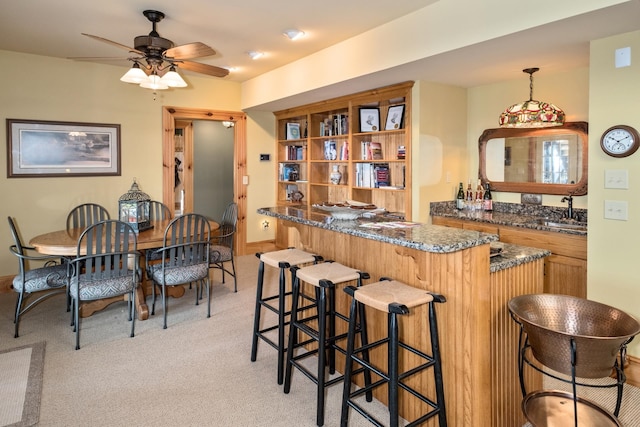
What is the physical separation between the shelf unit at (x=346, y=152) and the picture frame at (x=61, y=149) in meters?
2.31

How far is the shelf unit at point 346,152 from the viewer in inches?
169

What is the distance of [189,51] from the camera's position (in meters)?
3.11

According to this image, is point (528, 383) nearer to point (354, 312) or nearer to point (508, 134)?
→ point (354, 312)

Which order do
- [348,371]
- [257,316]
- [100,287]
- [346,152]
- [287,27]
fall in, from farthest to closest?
[346,152] < [287,27] < [100,287] < [257,316] < [348,371]

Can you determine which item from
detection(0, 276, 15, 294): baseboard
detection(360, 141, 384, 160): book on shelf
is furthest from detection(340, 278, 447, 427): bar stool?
detection(0, 276, 15, 294): baseboard

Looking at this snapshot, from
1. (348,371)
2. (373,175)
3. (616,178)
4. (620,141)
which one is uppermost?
(620,141)

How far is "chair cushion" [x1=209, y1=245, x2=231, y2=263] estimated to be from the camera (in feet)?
13.7

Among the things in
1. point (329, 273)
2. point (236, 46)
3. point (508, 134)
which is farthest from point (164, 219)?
point (508, 134)

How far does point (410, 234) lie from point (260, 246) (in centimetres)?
439

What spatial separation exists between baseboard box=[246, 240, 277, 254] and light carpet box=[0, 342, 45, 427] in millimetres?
3237

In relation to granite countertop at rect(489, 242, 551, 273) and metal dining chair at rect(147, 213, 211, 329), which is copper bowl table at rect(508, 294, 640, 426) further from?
metal dining chair at rect(147, 213, 211, 329)

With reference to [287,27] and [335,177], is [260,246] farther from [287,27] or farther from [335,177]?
[287,27]

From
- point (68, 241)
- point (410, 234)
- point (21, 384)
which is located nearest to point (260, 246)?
point (68, 241)

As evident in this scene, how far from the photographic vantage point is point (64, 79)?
459cm
